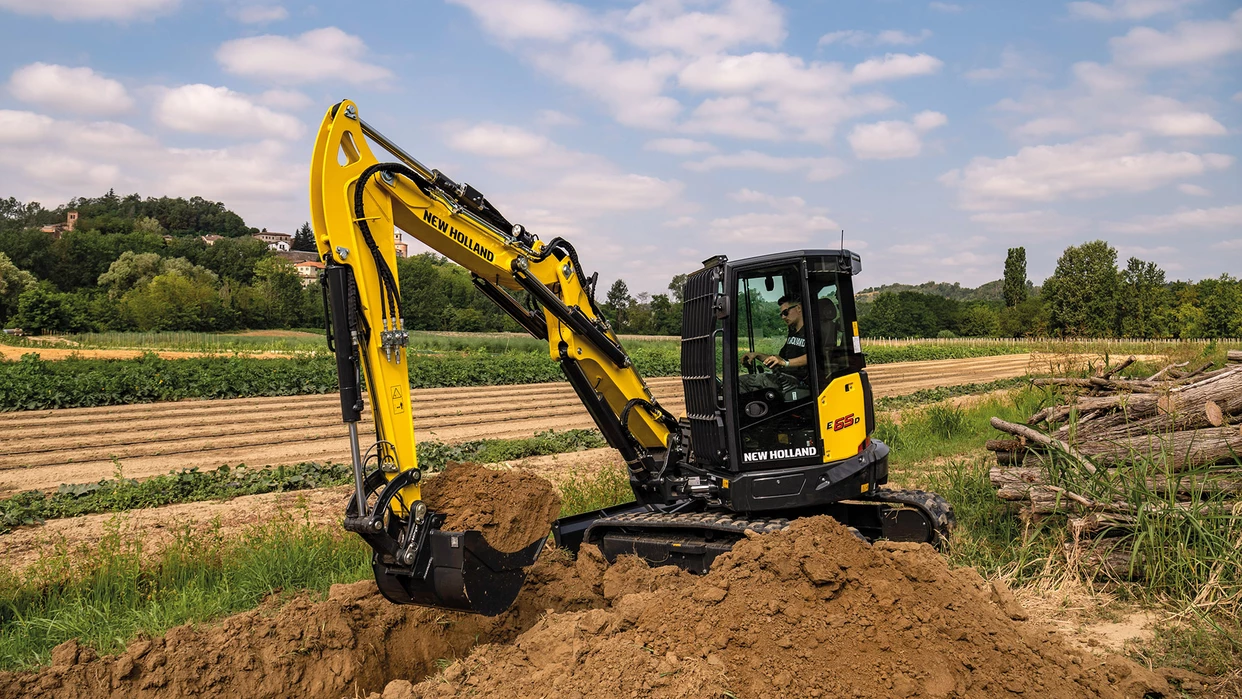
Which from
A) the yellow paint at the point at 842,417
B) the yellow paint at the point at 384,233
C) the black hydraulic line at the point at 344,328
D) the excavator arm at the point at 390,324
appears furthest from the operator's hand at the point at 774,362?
the black hydraulic line at the point at 344,328

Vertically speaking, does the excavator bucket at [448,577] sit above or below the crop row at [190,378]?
below

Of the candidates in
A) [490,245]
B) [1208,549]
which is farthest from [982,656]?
[490,245]

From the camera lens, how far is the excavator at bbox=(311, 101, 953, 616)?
5312 millimetres

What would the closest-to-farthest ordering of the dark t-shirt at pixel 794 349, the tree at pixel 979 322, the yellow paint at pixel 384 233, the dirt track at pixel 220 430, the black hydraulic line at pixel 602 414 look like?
the yellow paint at pixel 384 233 < the dark t-shirt at pixel 794 349 < the black hydraulic line at pixel 602 414 < the dirt track at pixel 220 430 < the tree at pixel 979 322

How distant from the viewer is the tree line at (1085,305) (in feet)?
166

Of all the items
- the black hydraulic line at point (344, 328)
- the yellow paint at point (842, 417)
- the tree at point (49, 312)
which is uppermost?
the tree at point (49, 312)

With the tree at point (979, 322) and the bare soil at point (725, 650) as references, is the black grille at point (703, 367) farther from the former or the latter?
the tree at point (979, 322)

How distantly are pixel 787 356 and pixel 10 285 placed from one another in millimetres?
67603

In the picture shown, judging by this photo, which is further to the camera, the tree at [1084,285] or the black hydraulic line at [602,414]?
the tree at [1084,285]

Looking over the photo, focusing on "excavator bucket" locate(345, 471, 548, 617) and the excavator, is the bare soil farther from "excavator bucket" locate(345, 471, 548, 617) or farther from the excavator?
the excavator

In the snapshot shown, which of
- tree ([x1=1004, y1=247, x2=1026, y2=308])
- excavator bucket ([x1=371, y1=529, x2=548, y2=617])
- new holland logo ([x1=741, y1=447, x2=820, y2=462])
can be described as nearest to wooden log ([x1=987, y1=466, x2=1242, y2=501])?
new holland logo ([x1=741, y1=447, x2=820, y2=462])

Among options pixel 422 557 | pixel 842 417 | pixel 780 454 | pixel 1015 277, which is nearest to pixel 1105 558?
pixel 842 417

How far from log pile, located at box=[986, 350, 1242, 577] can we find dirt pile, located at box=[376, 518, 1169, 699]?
1.99 m

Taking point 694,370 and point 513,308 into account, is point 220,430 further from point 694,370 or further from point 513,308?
point 694,370
